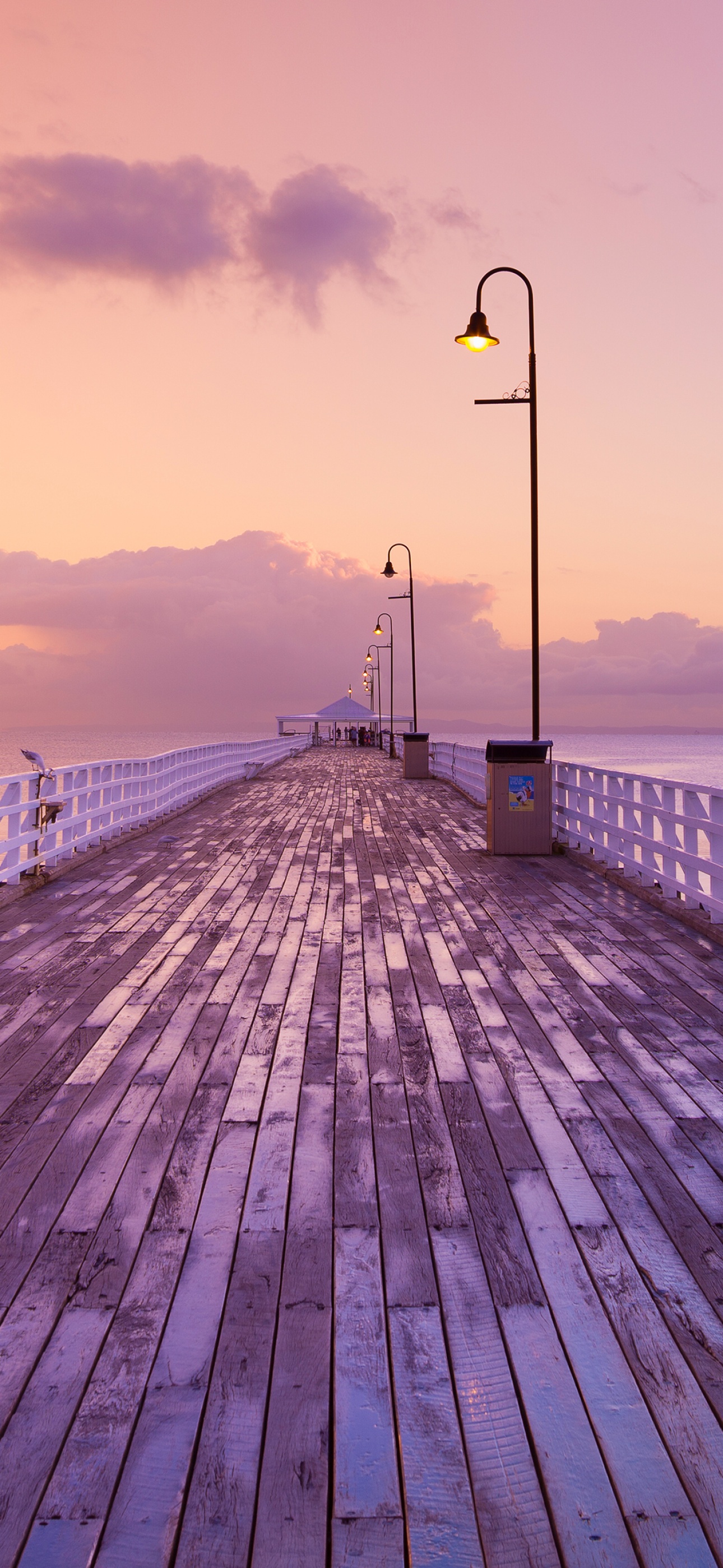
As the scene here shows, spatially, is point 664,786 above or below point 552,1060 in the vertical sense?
above

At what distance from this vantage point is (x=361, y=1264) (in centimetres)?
297

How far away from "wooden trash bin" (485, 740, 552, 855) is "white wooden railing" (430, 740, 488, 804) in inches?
215

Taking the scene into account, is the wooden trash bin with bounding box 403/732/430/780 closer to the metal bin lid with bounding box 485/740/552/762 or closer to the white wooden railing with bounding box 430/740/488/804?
the white wooden railing with bounding box 430/740/488/804

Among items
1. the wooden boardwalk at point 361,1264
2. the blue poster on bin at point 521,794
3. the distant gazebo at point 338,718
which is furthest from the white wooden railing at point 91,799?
the distant gazebo at point 338,718

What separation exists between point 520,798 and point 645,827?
257cm

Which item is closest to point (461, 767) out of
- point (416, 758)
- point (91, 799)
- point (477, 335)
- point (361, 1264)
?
point (416, 758)

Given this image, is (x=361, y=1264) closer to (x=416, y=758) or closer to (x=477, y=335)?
(x=477, y=335)

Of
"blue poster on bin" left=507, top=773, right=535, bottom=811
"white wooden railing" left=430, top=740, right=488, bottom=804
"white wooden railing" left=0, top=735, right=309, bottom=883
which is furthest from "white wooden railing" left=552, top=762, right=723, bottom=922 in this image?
"white wooden railing" left=0, top=735, right=309, bottom=883

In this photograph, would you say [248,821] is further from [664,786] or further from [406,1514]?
[406,1514]

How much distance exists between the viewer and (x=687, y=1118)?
4.03 meters

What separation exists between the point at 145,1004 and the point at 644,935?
13.3ft

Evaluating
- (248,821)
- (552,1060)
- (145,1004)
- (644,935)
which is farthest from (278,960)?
(248,821)

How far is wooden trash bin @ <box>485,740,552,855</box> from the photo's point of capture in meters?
11.9

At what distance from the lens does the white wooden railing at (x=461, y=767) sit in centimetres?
2111
